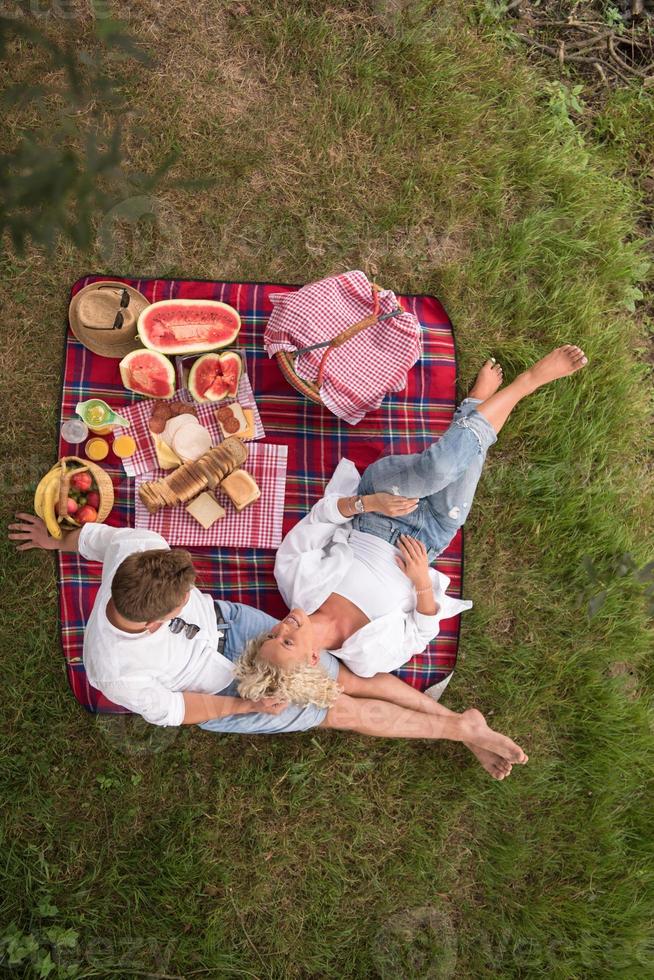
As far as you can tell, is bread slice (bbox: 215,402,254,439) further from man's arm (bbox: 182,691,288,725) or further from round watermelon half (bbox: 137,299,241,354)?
man's arm (bbox: 182,691,288,725)

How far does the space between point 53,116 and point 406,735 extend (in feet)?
15.3

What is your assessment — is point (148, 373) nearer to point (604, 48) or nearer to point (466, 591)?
point (466, 591)

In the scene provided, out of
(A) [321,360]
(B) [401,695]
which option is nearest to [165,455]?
(A) [321,360]

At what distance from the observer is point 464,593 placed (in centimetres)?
448

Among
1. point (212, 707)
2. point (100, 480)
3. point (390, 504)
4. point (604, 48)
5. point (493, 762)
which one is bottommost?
point (493, 762)

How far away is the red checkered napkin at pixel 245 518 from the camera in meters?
4.25

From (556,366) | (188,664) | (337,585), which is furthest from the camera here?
(556,366)

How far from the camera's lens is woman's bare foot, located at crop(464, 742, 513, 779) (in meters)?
4.21

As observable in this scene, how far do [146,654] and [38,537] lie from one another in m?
1.31

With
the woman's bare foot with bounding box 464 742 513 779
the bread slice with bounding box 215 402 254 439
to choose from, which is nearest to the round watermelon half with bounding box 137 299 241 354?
the bread slice with bounding box 215 402 254 439

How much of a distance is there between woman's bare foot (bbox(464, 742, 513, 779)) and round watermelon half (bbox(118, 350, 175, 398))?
9.73 feet

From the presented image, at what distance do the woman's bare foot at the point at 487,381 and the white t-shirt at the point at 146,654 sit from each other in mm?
2193

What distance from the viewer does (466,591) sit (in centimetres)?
449

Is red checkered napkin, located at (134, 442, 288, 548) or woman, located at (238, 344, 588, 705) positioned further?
red checkered napkin, located at (134, 442, 288, 548)
